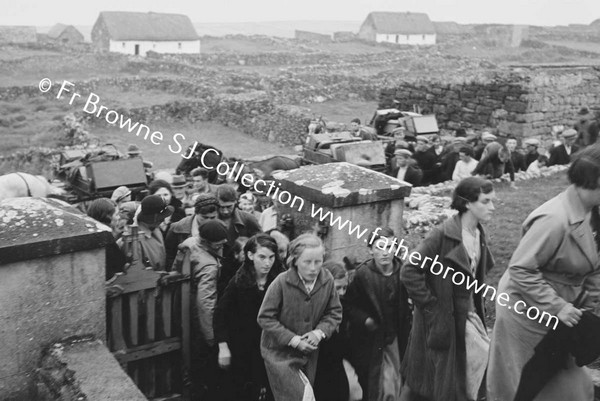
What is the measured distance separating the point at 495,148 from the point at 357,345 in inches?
290

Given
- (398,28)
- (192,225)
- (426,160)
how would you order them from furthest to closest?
(398,28)
(426,160)
(192,225)

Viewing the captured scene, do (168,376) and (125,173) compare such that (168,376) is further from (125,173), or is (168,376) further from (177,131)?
(177,131)

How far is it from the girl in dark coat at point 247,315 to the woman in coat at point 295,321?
10.7 inches

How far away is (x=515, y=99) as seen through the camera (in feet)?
63.6

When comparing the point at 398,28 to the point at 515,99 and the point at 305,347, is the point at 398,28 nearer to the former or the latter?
the point at 515,99

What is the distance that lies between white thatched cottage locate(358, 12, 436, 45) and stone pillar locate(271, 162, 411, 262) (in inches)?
3006

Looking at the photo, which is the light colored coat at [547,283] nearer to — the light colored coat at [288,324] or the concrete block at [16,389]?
the light colored coat at [288,324]

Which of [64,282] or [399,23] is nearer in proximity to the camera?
[64,282]

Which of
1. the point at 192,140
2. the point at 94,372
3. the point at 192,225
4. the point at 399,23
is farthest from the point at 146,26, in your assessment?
the point at 94,372

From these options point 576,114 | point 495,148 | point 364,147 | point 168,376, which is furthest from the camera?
point 576,114

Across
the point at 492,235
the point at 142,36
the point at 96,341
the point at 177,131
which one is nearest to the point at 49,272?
the point at 96,341

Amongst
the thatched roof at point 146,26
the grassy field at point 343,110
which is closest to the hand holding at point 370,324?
the grassy field at point 343,110

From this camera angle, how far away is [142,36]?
6375cm

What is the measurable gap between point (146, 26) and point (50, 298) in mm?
64397
